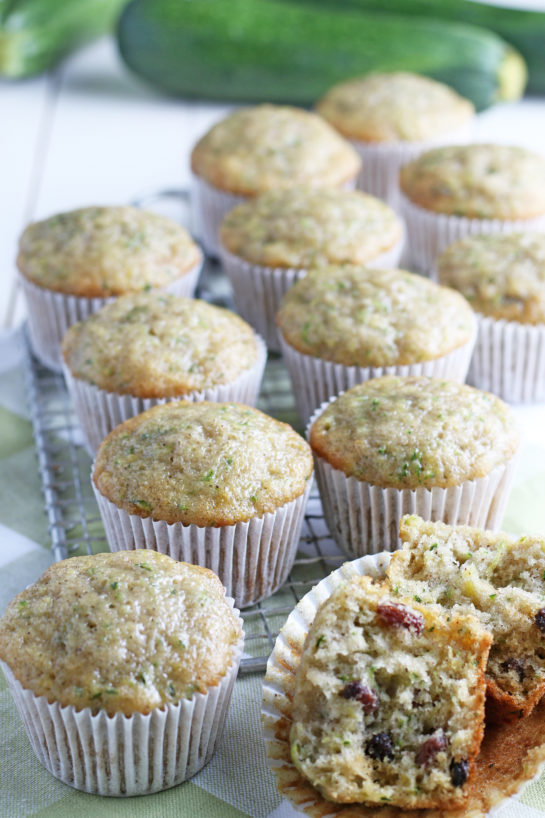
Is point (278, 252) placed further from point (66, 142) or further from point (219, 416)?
point (66, 142)

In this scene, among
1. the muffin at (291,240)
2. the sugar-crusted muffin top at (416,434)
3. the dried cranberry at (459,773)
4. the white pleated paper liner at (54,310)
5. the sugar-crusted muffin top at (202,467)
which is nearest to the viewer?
the dried cranberry at (459,773)

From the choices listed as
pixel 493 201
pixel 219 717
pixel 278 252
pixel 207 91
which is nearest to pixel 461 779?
pixel 219 717

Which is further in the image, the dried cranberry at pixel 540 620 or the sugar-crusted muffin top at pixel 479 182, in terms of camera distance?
the sugar-crusted muffin top at pixel 479 182

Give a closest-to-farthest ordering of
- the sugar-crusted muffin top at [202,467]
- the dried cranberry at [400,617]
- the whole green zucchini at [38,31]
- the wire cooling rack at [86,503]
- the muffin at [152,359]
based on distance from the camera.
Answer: the dried cranberry at [400,617], the sugar-crusted muffin top at [202,467], the wire cooling rack at [86,503], the muffin at [152,359], the whole green zucchini at [38,31]

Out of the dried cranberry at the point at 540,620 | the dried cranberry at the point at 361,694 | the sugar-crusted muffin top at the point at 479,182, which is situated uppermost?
the sugar-crusted muffin top at the point at 479,182

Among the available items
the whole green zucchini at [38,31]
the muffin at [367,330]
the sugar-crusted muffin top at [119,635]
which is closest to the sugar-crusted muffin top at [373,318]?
the muffin at [367,330]

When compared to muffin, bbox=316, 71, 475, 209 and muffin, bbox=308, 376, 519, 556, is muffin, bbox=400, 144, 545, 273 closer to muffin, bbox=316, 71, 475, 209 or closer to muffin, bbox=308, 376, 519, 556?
muffin, bbox=316, 71, 475, 209

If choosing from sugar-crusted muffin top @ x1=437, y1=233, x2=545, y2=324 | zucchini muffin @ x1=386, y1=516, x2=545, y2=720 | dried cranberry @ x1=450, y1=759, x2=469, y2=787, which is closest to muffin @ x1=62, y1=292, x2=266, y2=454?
sugar-crusted muffin top @ x1=437, y1=233, x2=545, y2=324

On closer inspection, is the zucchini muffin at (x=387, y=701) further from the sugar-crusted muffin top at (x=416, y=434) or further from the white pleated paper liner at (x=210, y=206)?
the white pleated paper liner at (x=210, y=206)
